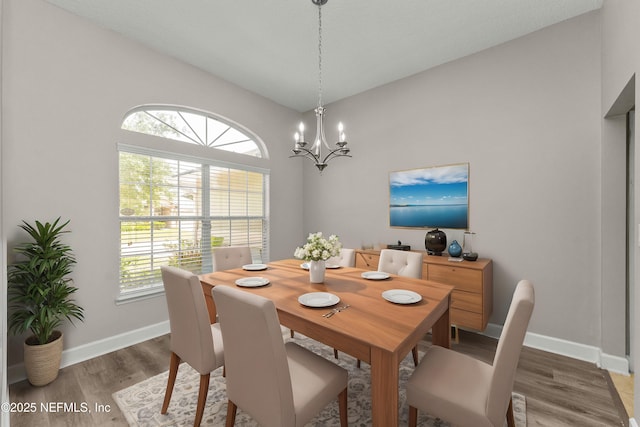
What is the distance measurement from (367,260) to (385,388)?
2.26 meters

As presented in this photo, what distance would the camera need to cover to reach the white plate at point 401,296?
5.27 ft

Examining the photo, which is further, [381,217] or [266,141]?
[266,141]

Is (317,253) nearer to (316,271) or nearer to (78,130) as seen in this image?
(316,271)

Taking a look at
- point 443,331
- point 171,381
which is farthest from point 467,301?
point 171,381

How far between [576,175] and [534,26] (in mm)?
1537

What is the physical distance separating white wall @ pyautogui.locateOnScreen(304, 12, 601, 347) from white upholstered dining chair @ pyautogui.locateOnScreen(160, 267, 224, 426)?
107 inches

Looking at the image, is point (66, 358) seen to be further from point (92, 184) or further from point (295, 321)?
point (295, 321)

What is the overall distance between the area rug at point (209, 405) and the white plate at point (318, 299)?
83 cm

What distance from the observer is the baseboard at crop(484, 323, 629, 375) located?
2.22 m

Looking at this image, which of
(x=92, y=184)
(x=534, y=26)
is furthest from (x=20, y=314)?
(x=534, y=26)

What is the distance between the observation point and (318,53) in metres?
3.00

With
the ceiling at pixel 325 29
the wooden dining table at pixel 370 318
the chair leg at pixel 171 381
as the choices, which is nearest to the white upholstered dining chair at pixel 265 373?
the wooden dining table at pixel 370 318

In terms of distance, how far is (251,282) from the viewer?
2.01 metres

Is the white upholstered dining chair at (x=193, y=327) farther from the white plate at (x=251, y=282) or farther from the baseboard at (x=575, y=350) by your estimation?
the baseboard at (x=575, y=350)
